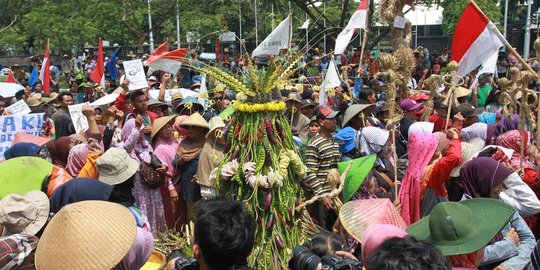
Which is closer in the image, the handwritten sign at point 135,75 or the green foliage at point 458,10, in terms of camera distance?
the handwritten sign at point 135,75

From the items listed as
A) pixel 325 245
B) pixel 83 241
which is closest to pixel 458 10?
pixel 325 245

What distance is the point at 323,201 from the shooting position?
4445mm

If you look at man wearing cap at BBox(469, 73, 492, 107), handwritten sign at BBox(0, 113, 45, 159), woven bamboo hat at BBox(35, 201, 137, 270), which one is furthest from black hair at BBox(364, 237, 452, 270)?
man wearing cap at BBox(469, 73, 492, 107)

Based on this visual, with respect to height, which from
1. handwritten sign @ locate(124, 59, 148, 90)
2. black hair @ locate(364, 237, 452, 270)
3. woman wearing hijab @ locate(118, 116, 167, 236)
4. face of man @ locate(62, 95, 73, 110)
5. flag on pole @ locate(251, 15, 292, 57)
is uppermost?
flag on pole @ locate(251, 15, 292, 57)

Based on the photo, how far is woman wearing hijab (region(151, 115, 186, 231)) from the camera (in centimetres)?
570

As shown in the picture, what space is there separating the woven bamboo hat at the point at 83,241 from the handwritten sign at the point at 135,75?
Result: 18.5 feet

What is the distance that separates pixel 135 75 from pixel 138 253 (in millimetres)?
5710

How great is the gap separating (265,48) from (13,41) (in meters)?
28.9

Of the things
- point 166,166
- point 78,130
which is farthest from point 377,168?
point 78,130

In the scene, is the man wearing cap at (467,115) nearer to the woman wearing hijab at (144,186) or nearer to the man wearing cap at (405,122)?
the man wearing cap at (405,122)

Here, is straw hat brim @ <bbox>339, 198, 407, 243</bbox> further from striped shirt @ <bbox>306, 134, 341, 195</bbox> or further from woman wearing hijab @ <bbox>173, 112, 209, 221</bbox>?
woman wearing hijab @ <bbox>173, 112, 209, 221</bbox>

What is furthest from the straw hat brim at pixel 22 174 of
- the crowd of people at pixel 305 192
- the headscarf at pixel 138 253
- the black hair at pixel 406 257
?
the black hair at pixel 406 257

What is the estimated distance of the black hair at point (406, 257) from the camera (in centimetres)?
201

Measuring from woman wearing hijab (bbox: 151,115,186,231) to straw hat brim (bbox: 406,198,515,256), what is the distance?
121 inches
